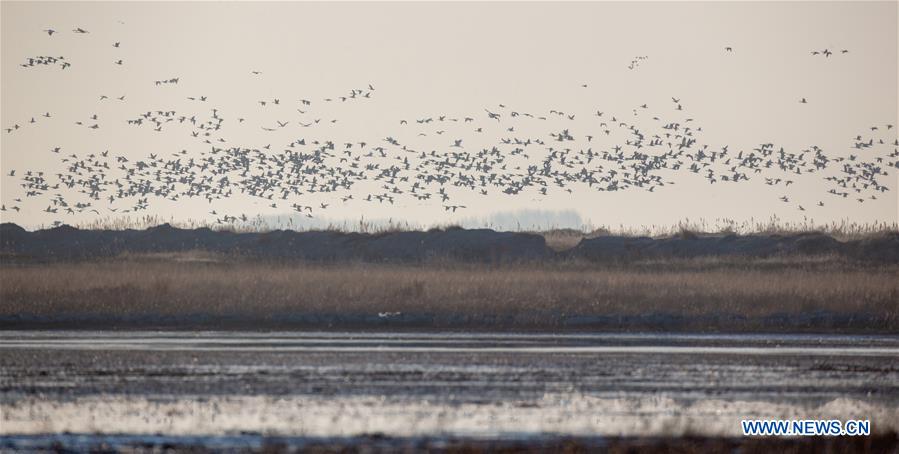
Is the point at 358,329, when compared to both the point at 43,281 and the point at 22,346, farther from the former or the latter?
the point at 43,281

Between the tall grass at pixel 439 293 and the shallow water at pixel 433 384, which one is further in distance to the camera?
the tall grass at pixel 439 293

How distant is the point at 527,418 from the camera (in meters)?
19.0

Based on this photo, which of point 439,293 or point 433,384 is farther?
point 439,293

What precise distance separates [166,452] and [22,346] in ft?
43.1

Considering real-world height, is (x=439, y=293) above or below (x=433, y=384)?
above

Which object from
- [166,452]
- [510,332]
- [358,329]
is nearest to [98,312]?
[358,329]

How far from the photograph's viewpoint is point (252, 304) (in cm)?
3656

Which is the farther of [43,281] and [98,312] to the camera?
[43,281]

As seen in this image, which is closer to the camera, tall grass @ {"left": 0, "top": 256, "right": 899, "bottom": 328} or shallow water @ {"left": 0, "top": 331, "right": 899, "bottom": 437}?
shallow water @ {"left": 0, "top": 331, "right": 899, "bottom": 437}

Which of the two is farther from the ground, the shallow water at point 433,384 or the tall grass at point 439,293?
the tall grass at point 439,293

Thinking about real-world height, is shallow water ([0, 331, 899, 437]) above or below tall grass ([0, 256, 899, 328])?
below

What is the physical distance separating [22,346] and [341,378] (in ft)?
27.6

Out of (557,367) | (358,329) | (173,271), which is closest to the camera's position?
(557,367)

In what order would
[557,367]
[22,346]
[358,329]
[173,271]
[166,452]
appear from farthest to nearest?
[173,271] → [358,329] → [22,346] → [557,367] → [166,452]
